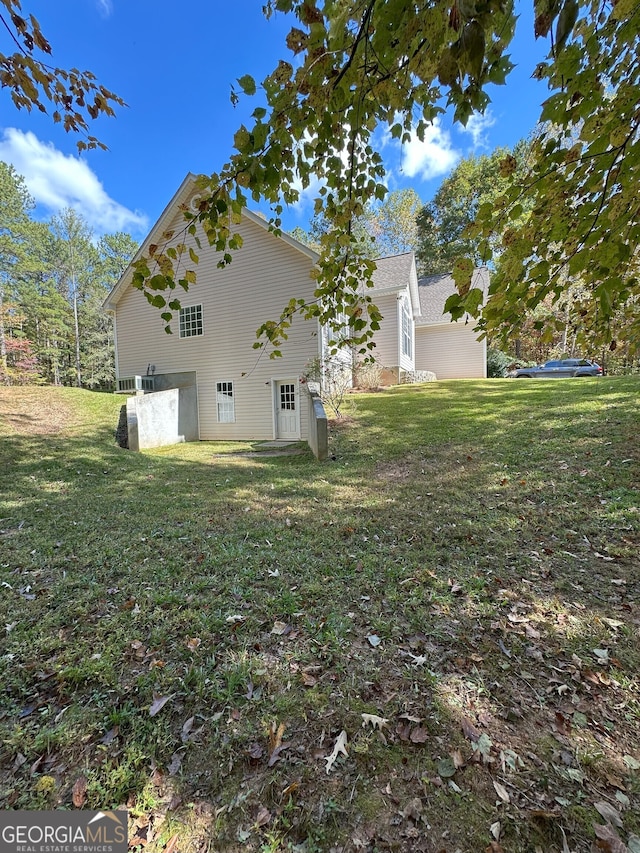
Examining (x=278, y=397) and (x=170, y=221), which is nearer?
(x=278, y=397)

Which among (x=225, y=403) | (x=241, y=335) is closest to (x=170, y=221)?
(x=241, y=335)

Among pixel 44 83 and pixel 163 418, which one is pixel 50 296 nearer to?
pixel 163 418

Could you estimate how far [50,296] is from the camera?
89.1ft

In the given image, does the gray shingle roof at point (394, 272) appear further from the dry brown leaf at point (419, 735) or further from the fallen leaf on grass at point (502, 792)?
the fallen leaf on grass at point (502, 792)

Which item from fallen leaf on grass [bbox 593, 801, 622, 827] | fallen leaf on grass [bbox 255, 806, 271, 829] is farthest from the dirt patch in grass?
fallen leaf on grass [bbox 593, 801, 622, 827]

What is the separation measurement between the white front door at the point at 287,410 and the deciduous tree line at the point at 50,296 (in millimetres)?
18853

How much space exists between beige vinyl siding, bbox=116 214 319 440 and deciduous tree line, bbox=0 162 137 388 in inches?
559

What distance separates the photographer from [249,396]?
12.5 m

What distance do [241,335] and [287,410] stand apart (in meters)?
3.04

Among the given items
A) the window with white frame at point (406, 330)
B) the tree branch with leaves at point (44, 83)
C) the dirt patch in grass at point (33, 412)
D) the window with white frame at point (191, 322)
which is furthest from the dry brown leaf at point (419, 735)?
the window with white frame at point (406, 330)

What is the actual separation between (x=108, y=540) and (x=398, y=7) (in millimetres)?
4755

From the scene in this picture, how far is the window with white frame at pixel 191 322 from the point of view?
12.9 meters
